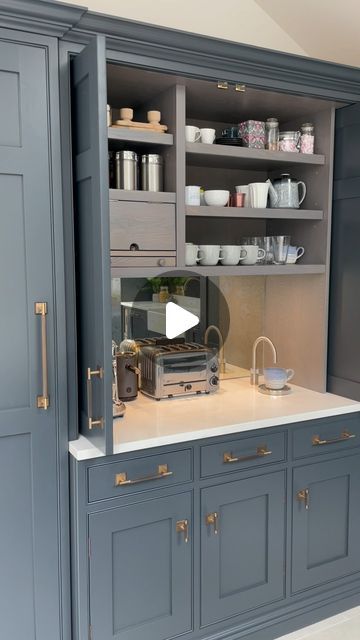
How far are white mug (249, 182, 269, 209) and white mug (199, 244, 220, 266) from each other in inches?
11.2

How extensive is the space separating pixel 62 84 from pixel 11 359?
2.91 feet

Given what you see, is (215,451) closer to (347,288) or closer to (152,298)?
(152,298)

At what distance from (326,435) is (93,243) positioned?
1.27m

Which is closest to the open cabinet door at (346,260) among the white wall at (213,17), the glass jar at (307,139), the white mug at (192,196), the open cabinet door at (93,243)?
the glass jar at (307,139)

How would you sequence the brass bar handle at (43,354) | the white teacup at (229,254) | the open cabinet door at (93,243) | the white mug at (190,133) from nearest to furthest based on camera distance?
the open cabinet door at (93,243) < the brass bar handle at (43,354) < the white mug at (190,133) < the white teacup at (229,254)

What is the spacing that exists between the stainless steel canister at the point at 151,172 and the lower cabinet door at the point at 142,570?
1.13m

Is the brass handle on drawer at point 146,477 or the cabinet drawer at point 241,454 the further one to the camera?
the cabinet drawer at point 241,454

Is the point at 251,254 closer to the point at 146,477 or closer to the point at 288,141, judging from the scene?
the point at 288,141

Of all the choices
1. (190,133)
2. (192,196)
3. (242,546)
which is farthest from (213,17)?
(242,546)

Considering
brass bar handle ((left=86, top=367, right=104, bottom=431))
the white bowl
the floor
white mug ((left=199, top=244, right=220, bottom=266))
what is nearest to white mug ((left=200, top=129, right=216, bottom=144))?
the white bowl

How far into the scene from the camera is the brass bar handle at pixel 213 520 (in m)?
2.07

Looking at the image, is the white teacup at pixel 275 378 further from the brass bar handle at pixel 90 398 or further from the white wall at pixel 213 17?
the white wall at pixel 213 17

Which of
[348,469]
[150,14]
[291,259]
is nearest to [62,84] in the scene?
[150,14]

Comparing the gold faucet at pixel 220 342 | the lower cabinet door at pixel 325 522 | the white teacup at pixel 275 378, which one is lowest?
the lower cabinet door at pixel 325 522
